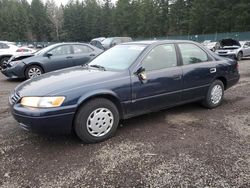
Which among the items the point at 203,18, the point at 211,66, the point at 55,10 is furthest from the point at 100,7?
the point at 211,66

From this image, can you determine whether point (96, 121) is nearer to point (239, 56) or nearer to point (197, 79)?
point (197, 79)

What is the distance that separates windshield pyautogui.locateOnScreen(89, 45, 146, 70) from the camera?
4.96m

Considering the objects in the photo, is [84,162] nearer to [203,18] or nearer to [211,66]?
[211,66]

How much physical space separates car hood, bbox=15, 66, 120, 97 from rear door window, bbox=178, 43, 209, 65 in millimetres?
1593

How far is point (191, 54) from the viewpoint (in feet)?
18.9

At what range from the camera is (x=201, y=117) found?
220 inches

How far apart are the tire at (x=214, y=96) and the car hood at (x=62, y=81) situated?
228 cm

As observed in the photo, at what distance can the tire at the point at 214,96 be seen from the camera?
599cm

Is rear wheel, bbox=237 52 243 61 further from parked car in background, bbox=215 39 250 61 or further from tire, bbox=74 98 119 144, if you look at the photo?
tire, bbox=74 98 119 144

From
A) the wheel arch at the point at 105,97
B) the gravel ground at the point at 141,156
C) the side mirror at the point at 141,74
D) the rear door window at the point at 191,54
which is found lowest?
the gravel ground at the point at 141,156

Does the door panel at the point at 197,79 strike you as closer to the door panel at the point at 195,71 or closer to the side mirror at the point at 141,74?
the door panel at the point at 195,71

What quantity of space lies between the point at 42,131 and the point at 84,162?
728 mm

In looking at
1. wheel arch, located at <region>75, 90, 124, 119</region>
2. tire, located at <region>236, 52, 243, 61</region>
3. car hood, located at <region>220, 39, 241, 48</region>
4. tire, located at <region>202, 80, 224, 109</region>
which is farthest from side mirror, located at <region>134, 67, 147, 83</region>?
car hood, located at <region>220, 39, 241, 48</region>

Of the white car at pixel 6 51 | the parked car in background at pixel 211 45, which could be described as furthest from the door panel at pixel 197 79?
the parked car in background at pixel 211 45
